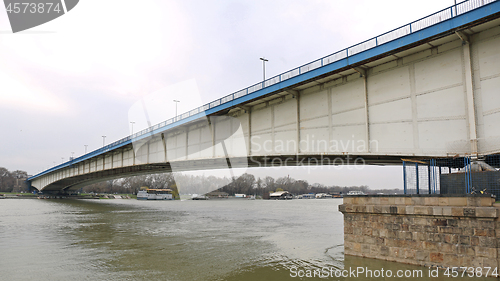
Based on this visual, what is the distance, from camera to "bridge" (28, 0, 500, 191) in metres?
13.0

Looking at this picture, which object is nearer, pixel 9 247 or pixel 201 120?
pixel 9 247

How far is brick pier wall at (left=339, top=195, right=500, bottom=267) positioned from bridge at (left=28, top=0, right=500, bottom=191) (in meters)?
3.52

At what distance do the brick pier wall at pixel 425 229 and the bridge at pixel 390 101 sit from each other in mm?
3519

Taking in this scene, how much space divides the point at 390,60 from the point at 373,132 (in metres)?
3.62

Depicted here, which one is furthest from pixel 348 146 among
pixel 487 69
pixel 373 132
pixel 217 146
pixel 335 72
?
pixel 217 146

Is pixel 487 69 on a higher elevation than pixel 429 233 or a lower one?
higher

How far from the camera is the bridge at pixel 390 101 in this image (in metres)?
13.0

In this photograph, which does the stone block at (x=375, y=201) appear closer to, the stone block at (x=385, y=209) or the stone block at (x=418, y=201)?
the stone block at (x=385, y=209)

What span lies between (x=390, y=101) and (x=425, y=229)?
7026 millimetres

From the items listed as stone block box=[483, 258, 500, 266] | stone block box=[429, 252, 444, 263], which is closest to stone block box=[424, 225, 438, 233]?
stone block box=[429, 252, 444, 263]

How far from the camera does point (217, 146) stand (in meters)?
26.9

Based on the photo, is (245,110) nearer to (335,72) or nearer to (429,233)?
(335,72)

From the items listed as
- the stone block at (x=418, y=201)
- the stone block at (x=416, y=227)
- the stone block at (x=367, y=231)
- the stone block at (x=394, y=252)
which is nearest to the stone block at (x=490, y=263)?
the stone block at (x=416, y=227)

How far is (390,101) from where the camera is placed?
16.1 m
